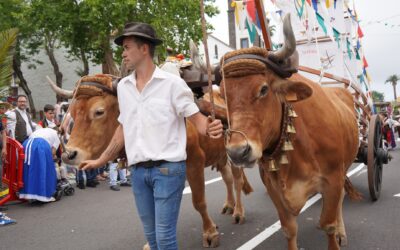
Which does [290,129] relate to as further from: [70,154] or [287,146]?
[70,154]

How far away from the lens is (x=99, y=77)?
3623mm

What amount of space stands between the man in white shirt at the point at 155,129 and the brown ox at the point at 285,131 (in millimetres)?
322

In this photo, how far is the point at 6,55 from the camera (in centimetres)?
548

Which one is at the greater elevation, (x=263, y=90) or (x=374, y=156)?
(x=263, y=90)

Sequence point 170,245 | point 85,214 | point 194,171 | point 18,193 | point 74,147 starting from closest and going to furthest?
point 170,245 → point 74,147 → point 194,171 → point 85,214 → point 18,193

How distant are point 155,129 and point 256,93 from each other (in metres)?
0.78

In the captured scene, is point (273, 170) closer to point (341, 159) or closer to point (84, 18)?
point (341, 159)

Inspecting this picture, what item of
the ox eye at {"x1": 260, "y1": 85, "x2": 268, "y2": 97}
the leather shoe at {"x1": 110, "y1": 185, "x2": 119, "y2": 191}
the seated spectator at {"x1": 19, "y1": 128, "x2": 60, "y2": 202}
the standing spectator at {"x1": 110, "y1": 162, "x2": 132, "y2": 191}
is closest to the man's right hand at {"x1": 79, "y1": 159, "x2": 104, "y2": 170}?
the ox eye at {"x1": 260, "y1": 85, "x2": 268, "y2": 97}

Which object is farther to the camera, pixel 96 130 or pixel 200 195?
pixel 200 195

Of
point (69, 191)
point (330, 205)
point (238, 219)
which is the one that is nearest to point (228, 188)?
point (238, 219)

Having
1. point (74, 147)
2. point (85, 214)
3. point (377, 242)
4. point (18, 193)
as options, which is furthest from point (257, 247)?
point (18, 193)

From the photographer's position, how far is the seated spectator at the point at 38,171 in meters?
7.19

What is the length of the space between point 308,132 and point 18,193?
6.00 m

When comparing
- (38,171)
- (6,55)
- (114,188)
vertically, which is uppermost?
(6,55)
